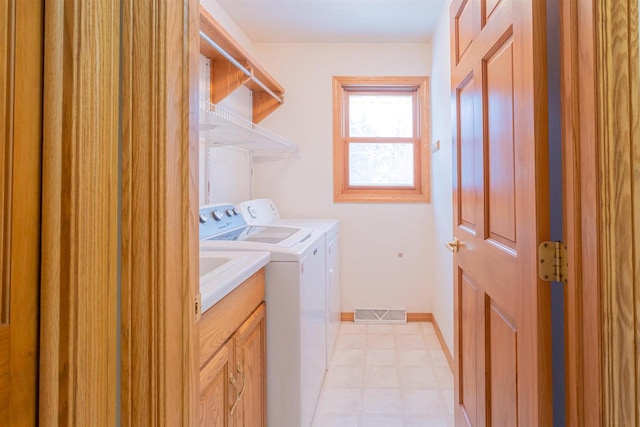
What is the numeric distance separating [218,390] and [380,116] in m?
2.90

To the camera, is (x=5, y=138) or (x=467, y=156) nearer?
(x=5, y=138)

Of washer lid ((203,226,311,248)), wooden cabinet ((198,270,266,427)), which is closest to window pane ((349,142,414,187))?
washer lid ((203,226,311,248))

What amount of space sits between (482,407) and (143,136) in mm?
1242

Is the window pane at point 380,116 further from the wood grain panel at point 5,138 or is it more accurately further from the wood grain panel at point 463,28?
the wood grain panel at point 5,138

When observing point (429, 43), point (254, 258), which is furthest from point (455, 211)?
point (429, 43)

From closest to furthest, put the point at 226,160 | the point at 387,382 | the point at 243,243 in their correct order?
the point at 243,243 → the point at 387,382 → the point at 226,160

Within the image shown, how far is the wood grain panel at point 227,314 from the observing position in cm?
99

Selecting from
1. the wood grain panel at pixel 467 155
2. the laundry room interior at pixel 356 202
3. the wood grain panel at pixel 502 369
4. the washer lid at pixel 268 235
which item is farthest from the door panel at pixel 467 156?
the laundry room interior at pixel 356 202

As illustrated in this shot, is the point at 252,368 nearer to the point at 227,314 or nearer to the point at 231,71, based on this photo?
the point at 227,314

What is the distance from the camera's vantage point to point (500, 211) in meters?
1.09

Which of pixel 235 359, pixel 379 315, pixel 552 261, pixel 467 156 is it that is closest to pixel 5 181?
pixel 235 359

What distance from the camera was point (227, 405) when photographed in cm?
112

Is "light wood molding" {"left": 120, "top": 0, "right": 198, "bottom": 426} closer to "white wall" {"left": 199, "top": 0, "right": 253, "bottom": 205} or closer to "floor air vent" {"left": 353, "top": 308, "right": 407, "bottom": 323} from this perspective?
"white wall" {"left": 199, "top": 0, "right": 253, "bottom": 205}

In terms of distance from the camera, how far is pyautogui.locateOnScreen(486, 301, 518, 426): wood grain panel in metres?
1.01
